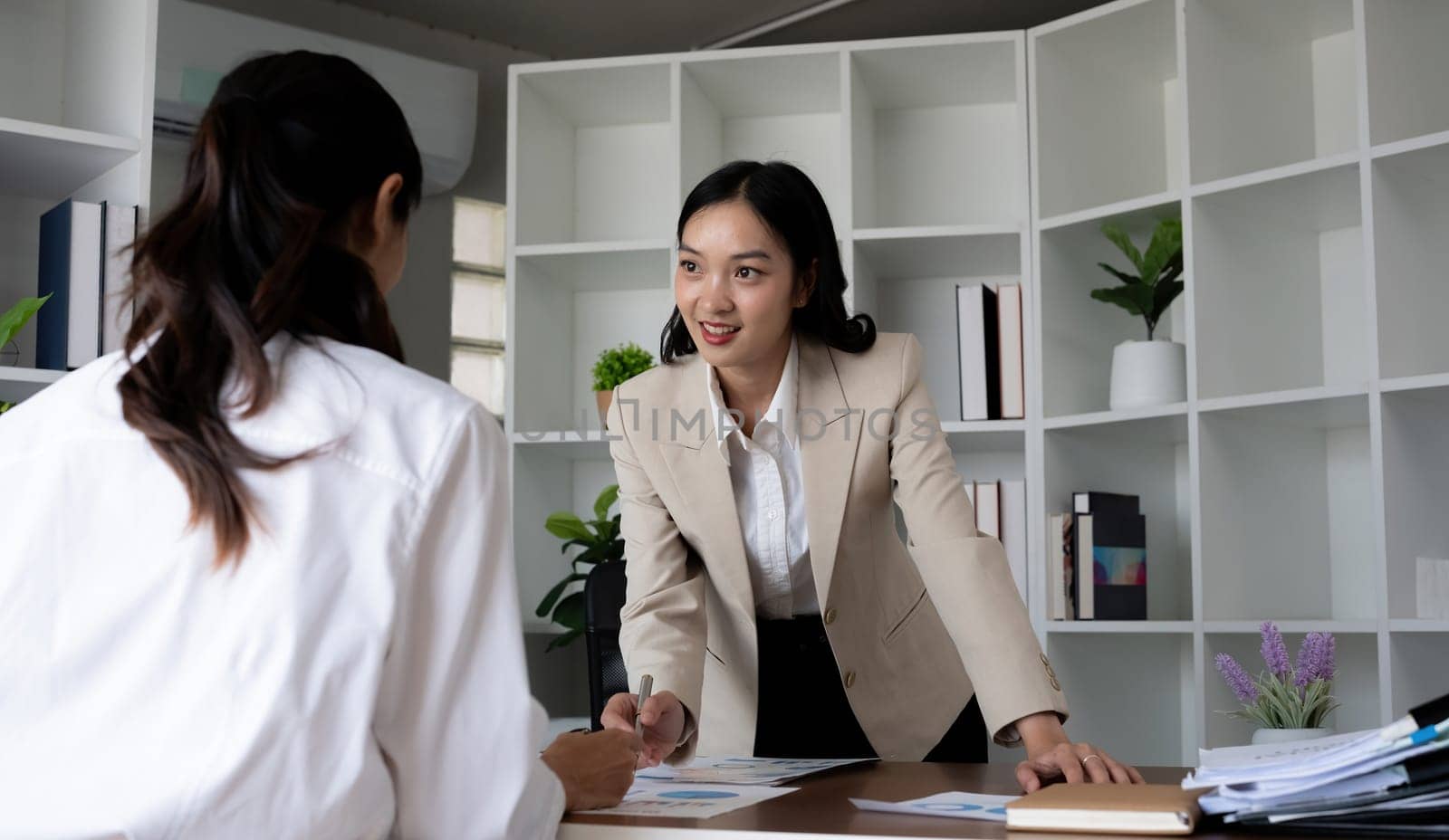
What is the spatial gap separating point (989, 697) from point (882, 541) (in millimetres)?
475

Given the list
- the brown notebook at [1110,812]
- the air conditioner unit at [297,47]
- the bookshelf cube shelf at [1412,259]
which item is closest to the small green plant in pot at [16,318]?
the air conditioner unit at [297,47]

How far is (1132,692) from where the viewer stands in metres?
3.12

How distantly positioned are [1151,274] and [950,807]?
2.08 m

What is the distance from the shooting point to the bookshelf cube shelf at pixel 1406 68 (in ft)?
8.56

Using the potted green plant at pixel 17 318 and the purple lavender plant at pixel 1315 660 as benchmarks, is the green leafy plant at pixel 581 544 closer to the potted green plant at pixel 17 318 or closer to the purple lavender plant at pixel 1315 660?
the potted green plant at pixel 17 318

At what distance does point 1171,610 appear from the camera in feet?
10.3

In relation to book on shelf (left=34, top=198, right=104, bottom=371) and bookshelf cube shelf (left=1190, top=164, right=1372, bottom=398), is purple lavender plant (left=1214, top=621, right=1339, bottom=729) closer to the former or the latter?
bookshelf cube shelf (left=1190, top=164, right=1372, bottom=398)

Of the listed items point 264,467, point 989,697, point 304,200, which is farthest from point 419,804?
point 989,697

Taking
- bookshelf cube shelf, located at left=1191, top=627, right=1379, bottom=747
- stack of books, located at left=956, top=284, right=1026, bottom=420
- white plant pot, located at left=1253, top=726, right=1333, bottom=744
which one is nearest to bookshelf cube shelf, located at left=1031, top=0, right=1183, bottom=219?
stack of books, located at left=956, top=284, right=1026, bottom=420

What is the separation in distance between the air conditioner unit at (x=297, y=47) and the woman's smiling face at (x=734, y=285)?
4.95 feet

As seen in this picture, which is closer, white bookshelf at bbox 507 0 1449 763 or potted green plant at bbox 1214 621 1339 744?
potted green plant at bbox 1214 621 1339 744

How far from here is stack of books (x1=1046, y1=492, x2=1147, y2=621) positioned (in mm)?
2930

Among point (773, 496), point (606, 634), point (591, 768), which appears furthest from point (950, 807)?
point (606, 634)

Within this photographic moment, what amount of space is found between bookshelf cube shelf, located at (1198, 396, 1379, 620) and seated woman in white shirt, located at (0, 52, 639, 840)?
2.20 metres
